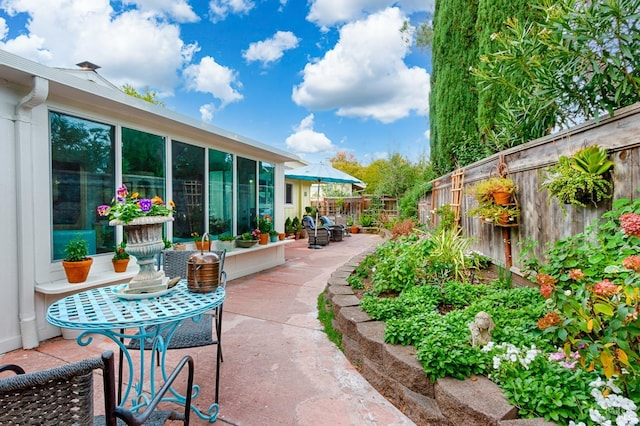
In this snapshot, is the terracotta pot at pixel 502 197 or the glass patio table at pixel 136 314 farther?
the terracotta pot at pixel 502 197

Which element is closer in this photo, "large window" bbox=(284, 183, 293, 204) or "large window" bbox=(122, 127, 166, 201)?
"large window" bbox=(122, 127, 166, 201)

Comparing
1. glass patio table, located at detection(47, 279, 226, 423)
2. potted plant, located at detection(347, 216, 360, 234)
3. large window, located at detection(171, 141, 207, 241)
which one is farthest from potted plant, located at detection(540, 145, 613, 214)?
potted plant, located at detection(347, 216, 360, 234)

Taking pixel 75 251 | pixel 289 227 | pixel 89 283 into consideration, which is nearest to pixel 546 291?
pixel 89 283

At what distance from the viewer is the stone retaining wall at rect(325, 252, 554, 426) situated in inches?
61.9

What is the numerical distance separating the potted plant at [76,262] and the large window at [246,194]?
2952 mm

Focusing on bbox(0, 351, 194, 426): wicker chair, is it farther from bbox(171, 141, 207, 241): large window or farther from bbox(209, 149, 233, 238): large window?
bbox(209, 149, 233, 238): large window

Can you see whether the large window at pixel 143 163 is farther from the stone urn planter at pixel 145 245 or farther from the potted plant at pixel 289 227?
the potted plant at pixel 289 227

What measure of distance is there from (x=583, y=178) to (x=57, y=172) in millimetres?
4666

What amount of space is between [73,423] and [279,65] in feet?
37.6

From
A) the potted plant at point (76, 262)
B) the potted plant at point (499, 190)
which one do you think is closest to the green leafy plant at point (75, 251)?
the potted plant at point (76, 262)

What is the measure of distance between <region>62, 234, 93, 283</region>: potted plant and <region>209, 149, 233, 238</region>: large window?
2.24m

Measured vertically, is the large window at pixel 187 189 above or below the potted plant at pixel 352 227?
above

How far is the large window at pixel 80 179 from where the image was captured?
3.31 metres

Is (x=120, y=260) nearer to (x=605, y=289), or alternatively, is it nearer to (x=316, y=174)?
(x=605, y=289)
